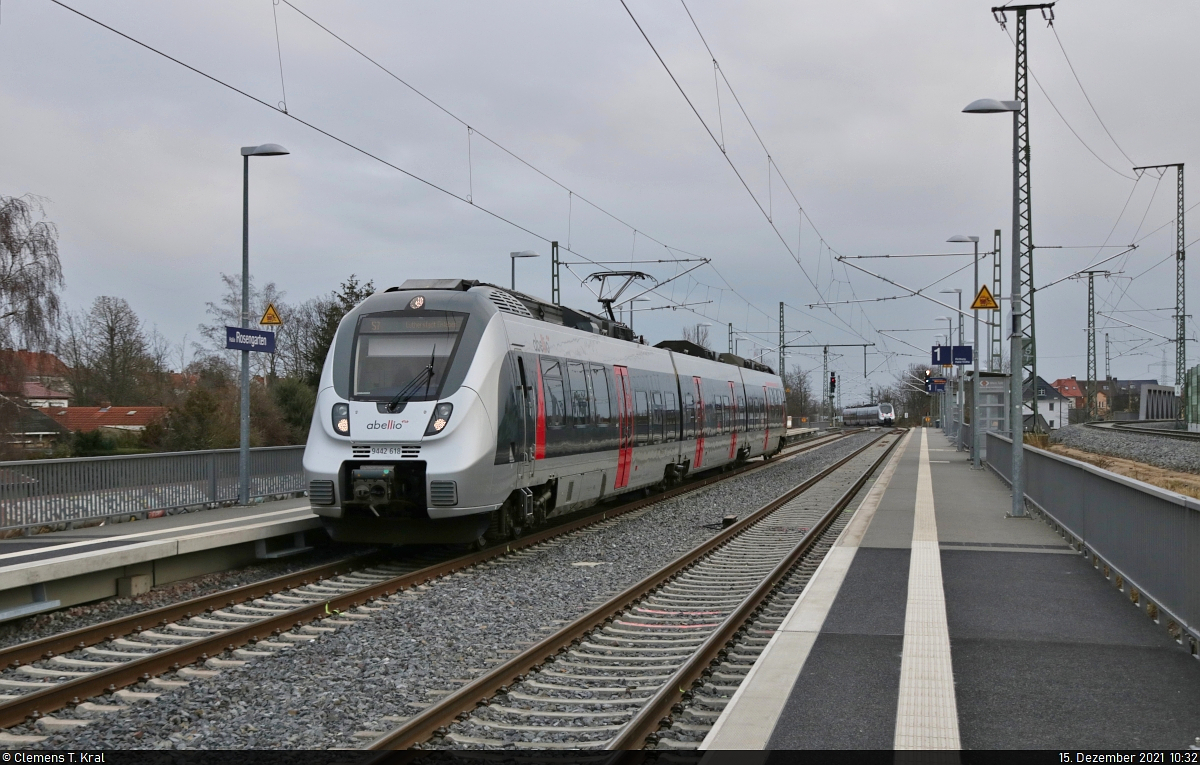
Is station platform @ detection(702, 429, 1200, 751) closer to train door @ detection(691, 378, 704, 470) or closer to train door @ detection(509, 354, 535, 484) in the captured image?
train door @ detection(509, 354, 535, 484)

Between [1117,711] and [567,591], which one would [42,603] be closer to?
[567,591]

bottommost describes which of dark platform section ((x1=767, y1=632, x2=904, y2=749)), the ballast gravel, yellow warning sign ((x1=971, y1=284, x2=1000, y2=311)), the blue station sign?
the ballast gravel

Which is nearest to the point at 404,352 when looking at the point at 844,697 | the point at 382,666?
the point at 382,666

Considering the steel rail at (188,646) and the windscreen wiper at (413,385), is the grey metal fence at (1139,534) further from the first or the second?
the windscreen wiper at (413,385)

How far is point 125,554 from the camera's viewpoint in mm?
10055

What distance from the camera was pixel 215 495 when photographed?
18.2 metres

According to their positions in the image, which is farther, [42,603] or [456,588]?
[456,588]

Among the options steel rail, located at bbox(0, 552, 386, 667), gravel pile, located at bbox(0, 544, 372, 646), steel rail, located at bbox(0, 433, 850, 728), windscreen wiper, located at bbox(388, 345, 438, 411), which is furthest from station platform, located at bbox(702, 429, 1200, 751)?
gravel pile, located at bbox(0, 544, 372, 646)

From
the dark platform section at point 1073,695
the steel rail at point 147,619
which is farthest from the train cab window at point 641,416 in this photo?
the dark platform section at point 1073,695

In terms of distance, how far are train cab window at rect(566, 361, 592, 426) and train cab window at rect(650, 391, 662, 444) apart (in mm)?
4104

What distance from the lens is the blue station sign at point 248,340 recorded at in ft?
56.6

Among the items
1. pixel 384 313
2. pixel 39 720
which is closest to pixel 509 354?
pixel 384 313

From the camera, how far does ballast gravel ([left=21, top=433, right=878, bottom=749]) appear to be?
588 cm

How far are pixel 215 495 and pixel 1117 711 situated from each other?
1557 cm
